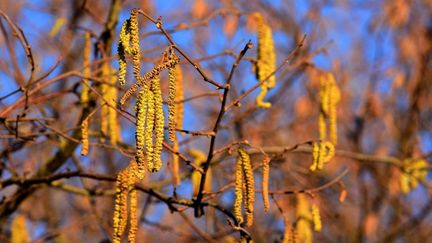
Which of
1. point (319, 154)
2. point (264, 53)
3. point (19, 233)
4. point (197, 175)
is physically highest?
point (264, 53)

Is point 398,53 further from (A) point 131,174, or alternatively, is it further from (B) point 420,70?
(A) point 131,174

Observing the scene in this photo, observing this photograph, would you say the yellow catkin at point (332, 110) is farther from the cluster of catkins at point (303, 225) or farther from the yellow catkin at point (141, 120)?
the yellow catkin at point (141, 120)

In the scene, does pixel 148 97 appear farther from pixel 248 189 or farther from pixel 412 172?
pixel 412 172

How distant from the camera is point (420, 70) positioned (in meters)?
5.39

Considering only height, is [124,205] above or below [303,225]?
below

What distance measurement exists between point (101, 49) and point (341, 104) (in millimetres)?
3127

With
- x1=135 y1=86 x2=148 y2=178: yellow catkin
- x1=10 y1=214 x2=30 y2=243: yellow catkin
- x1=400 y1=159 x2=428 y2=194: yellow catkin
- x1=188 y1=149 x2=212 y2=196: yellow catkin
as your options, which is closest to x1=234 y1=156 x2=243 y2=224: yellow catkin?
x1=135 y1=86 x2=148 y2=178: yellow catkin

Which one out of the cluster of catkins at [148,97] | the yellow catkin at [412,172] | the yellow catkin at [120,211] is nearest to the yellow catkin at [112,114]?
the yellow catkin at [120,211]

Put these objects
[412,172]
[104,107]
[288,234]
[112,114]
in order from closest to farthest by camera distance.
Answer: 1. [288,234]
2. [112,114]
3. [104,107]
4. [412,172]

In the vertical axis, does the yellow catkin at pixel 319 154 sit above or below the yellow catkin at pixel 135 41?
above

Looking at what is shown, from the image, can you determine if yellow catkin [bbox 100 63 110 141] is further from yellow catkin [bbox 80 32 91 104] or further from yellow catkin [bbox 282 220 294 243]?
yellow catkin [bbox 282 220 294 243]

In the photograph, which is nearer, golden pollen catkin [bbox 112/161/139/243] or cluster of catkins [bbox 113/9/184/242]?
cluster of catkins [bbox 113/9/184/242]

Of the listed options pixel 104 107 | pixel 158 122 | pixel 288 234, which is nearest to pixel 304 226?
pixel 288 234

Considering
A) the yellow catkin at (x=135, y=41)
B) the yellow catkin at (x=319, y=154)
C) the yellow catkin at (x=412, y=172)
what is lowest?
the yellow catkin at (x=135, y=41)
